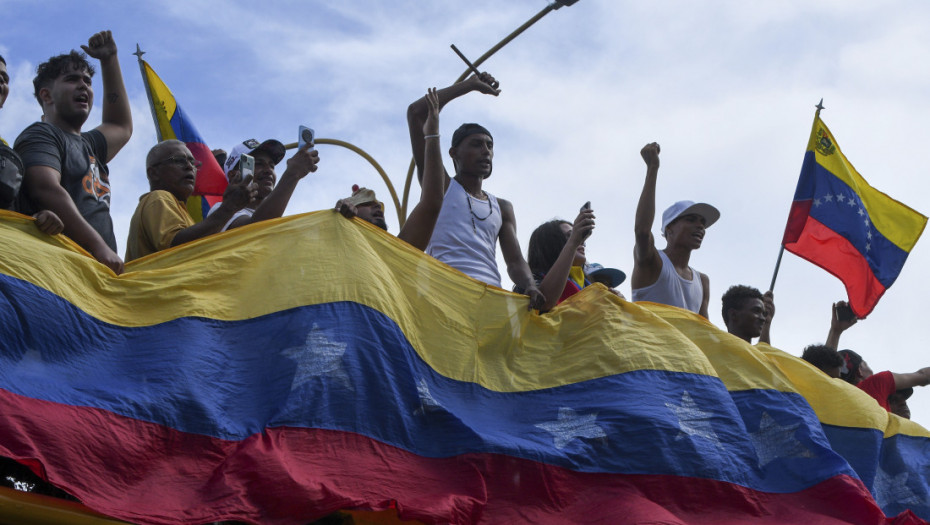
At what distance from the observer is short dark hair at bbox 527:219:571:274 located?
22.0 feet

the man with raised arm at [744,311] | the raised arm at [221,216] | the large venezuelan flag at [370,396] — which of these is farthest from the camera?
the man with raised arm at [744,311]

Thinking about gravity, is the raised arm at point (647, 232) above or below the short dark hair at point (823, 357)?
above

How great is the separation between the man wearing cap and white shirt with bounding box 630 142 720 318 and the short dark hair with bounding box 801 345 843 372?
3.52 ft

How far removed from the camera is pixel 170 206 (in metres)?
5.77

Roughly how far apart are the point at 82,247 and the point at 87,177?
2.15 ft

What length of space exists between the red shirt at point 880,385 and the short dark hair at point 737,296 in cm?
108

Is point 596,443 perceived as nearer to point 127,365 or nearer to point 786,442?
point 786,442

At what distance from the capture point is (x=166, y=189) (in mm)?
6105

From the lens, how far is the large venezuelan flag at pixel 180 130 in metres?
8.44

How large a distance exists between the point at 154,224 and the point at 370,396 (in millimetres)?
1711

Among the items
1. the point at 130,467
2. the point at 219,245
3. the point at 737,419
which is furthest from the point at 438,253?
the point at 130,467

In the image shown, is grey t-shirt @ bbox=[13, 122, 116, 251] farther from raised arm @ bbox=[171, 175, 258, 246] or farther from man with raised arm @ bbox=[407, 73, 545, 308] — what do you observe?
man with raised arm @ bbox=[407, 73, 545, 308]

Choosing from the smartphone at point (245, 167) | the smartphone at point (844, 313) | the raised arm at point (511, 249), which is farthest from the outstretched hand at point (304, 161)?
the smartphone at point (844, 313)

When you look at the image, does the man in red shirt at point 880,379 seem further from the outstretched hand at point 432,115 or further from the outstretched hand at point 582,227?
the outstretched hand at point 432,115
